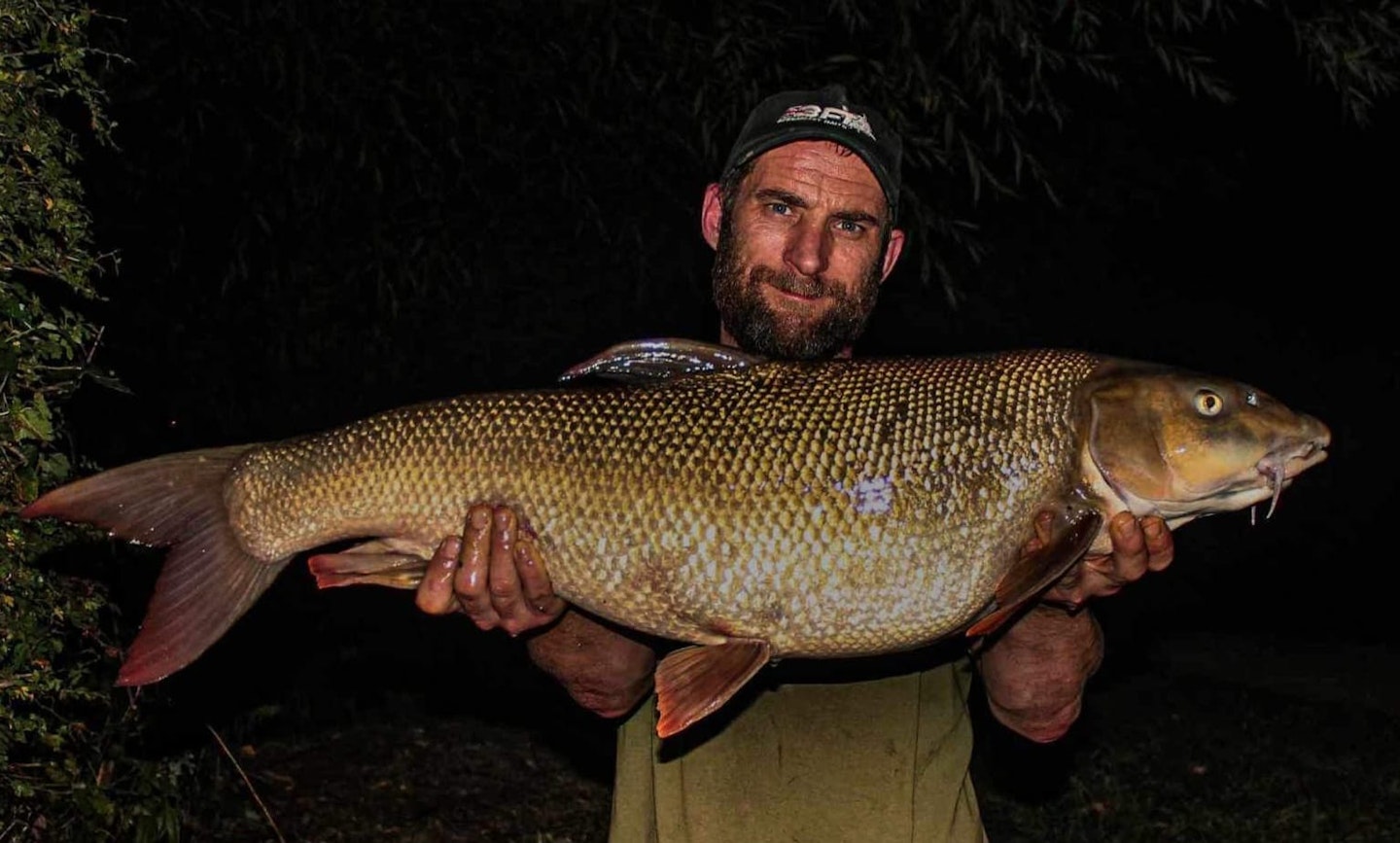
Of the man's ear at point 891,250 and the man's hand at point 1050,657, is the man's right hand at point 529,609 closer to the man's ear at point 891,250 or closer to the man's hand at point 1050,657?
the man's hand at point 1050,657

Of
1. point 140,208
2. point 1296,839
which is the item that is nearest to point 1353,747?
point 1296,839

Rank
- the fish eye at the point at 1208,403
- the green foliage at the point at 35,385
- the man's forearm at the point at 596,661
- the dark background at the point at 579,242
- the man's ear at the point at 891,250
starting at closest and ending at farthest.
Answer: the green foliage at the point at 35,385, the fish eye at the point at 1208,403, the man's forearm at the point at 596,661, the man's ear at the point at 891,250, the dark background at the point at 579,242

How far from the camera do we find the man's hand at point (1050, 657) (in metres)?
2.15

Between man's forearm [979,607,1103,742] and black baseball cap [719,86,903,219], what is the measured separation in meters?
0.90

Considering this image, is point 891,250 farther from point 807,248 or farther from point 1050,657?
point 1050,657

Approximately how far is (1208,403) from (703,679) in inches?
37.1

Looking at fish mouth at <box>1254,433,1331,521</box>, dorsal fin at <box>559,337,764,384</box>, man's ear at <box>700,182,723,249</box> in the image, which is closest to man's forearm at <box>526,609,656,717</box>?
dorsal fin at <box>559,337,764,384</box>

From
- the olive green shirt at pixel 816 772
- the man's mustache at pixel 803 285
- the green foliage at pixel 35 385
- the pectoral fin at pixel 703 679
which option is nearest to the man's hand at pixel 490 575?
the pectoral fin at pixel 703 679

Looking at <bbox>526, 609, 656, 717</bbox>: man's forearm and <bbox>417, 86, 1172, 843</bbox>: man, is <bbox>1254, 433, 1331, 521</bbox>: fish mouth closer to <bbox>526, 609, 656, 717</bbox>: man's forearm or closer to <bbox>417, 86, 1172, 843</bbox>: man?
<bbox>417, 86, 1172, 843</bbox>: man

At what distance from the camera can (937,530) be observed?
2.01 metres

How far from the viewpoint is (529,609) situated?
2.14 m

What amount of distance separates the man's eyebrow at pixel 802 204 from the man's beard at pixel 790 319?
0.29 ft

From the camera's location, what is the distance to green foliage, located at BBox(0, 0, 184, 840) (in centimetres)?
191

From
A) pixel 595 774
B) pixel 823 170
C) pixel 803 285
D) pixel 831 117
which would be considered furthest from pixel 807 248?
pixel 595 774
